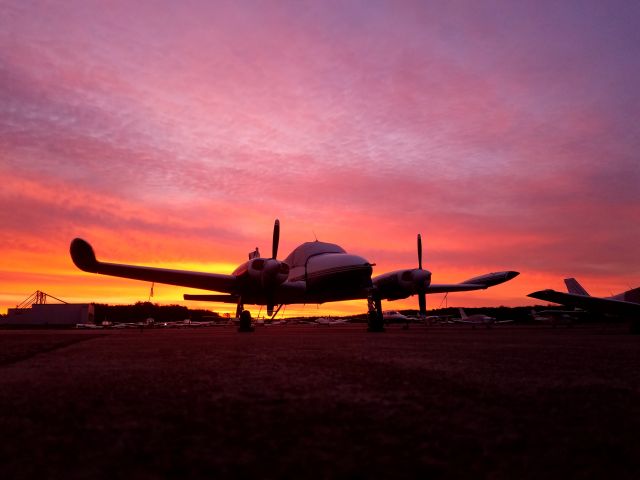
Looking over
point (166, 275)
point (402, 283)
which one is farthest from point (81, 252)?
point (402, 283)

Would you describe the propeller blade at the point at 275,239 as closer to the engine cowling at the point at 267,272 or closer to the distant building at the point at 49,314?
the engine cowling at the point at 267,272

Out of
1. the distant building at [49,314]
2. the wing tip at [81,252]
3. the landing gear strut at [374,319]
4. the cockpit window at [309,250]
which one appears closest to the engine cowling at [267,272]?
the cockpit window at [309,250]

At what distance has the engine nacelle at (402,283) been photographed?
22578mm

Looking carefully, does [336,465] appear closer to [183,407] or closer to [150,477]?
[150,477]

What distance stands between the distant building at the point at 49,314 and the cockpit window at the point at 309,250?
70.0m

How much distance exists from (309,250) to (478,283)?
15.1 metres

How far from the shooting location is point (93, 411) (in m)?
2.79

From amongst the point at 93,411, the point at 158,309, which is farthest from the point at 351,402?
the point at 158,309

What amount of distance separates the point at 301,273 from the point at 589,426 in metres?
18.7

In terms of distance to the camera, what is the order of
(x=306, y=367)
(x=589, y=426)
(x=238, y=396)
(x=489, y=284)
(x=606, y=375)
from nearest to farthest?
(x=589, y=426)
(x=238, y=396)
(x=606, y=375)
(x=306, y=367)
(x=489, y=284)

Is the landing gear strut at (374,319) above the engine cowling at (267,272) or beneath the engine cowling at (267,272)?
beneath

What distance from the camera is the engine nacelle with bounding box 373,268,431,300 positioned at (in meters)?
22.6

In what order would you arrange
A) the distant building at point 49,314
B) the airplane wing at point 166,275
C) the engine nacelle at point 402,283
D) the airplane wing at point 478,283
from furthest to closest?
1. the distant building at point 49,314
2. the airplane wing at point 478,283
3. the engine nacelle at point 402,283
4. the airplane wing at point 166,275

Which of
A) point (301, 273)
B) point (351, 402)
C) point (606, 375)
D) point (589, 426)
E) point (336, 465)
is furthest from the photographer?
point (301, 273)
